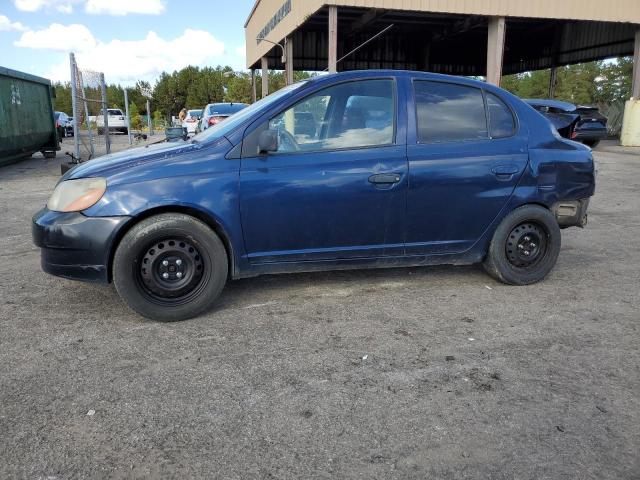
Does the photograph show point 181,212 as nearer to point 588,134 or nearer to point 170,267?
point 170,267

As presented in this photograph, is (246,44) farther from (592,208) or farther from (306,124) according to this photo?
(306,124)

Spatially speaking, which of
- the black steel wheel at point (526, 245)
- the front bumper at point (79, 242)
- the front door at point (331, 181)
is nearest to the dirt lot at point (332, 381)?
the black steel wheel at point (526, 245)

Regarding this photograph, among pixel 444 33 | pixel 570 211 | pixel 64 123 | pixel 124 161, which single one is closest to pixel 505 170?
pixel 570 211

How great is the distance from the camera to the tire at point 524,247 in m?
4.25

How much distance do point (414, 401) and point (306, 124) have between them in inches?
84.7

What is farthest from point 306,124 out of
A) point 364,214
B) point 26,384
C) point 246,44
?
point 246,44

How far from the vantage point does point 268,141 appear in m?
3.61

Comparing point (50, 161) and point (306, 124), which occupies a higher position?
point (306, 124)

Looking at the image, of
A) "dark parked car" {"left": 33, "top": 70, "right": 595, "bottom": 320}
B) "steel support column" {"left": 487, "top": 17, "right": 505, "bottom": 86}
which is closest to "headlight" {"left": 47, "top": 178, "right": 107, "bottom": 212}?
"dark parked car" {"left": 33, "top": 70, "right": 595, "bottom": 320}

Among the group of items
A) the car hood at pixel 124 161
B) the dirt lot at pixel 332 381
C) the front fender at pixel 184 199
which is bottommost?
the dirt lot at pixel 332 381

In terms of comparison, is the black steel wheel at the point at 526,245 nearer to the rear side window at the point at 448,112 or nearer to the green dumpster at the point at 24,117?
the rear side window at the point at 448,112

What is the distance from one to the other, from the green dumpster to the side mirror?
1197 cm

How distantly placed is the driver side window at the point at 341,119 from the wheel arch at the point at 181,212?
2.37 ft

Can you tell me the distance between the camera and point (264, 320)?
3.70m
